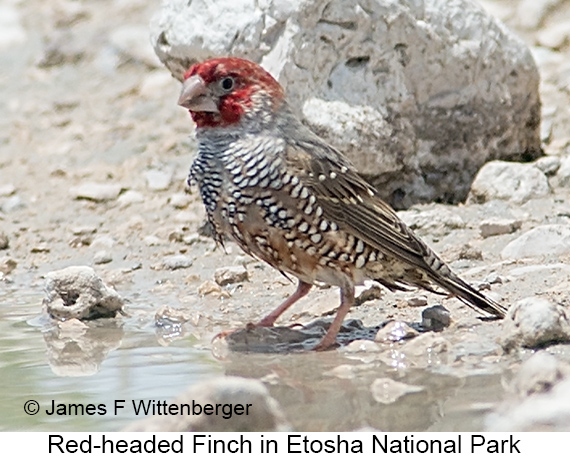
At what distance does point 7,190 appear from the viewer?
32.1 feet

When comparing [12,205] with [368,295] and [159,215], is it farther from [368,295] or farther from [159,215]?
[368,295]

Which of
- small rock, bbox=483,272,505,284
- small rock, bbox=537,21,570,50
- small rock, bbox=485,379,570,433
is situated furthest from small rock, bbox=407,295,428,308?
small rock, bbox=537,21,570,50

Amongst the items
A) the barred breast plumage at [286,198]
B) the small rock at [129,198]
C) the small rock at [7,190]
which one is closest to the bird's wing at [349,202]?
the barred breast plumage at [286,198]

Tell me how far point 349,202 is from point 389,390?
54.2 inches

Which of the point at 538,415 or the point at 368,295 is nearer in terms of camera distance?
the point at 538,415

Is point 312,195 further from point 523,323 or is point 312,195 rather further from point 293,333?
point 523,323

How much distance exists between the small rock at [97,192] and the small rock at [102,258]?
1.06m

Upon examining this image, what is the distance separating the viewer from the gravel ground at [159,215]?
234 inches

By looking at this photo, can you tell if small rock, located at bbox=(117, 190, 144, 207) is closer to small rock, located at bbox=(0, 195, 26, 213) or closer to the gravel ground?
the gravel ground

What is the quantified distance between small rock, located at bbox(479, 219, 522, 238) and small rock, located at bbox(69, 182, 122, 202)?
121 inches

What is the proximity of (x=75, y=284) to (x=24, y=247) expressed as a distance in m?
2.02

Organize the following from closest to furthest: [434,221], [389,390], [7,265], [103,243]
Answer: [389,390] < [434,221] < [7,265] < [103,243]

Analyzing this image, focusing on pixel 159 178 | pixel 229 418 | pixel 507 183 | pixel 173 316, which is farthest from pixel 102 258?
pixel 229 418

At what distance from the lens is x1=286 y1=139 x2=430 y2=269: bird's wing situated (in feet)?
20.2
